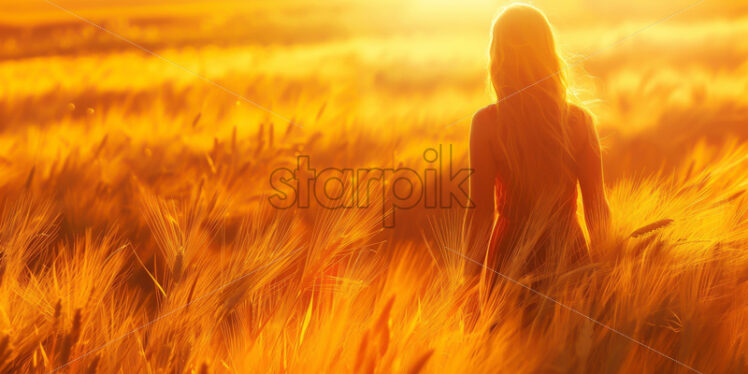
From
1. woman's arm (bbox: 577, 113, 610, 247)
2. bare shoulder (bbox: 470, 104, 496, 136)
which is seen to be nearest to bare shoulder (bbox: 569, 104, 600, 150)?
woman's arm (bbox: 577, 113, 610, 247)

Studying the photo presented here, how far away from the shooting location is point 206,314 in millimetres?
762

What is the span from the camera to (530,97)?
3.67 ft

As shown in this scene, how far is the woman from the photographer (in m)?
1.09

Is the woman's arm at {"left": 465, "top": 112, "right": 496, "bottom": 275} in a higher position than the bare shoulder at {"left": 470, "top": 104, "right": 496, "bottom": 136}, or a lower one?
lower

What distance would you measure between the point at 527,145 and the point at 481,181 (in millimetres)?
110

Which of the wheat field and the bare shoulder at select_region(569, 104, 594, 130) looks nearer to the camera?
the wheat field

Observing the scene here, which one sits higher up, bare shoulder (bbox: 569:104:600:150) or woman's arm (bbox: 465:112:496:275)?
bare shoulder (bbox: 569:104:600:150)

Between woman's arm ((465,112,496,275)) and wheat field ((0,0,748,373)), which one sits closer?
wheat field ((0,0,748,373))

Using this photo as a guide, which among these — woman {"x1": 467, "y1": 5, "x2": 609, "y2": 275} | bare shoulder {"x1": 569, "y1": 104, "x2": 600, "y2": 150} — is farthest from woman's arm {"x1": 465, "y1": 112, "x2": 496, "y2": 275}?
bare shoulder {"x1": 569, "y1": 104, "x2": 600, "y2": 150}

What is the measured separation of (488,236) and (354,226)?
323 millimetres

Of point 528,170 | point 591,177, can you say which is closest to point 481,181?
point 528,170

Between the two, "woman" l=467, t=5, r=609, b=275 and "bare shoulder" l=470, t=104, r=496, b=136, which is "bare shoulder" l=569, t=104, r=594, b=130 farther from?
"bare shoulder" l=470, t=104, r=496, b=136

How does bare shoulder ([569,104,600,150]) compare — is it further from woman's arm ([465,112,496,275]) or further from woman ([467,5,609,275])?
woman's arm ([465,112,496,275])

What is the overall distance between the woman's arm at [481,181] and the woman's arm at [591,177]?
158mm
